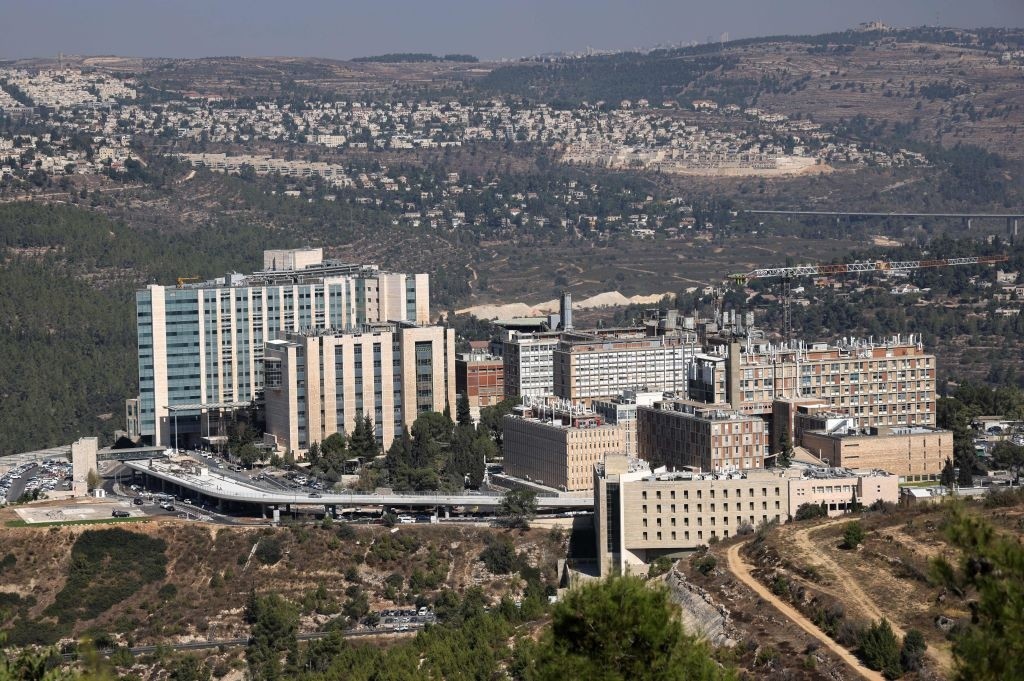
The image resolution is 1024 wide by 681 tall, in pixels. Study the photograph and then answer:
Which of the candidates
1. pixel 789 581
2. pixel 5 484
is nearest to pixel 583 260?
pixel 5 484

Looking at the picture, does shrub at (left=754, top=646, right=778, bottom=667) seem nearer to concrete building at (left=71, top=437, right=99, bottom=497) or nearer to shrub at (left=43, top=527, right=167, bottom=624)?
shrub at (left=43, top=527, right=167, bottom=624)

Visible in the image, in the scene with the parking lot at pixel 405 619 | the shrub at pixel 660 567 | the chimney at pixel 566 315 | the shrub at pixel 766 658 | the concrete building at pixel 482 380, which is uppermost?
the chimney at pixel 566 315

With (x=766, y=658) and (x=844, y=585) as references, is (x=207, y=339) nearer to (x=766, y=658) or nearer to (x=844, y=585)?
(x=844, y=585)

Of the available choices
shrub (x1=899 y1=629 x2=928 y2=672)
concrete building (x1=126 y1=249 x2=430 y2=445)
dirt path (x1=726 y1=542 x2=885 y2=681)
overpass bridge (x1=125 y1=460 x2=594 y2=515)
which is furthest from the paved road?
shrub (x1=899 y1=629 x2=928 y2=672)

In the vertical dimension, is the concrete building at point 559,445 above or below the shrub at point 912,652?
above

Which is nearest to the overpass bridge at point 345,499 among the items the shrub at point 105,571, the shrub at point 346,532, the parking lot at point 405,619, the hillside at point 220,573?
the hillside at point 220,573

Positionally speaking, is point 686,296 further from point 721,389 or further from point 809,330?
point 721,389

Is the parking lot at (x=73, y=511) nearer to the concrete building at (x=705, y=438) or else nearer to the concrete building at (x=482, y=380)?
the concrete building at (x=705, y=438)
